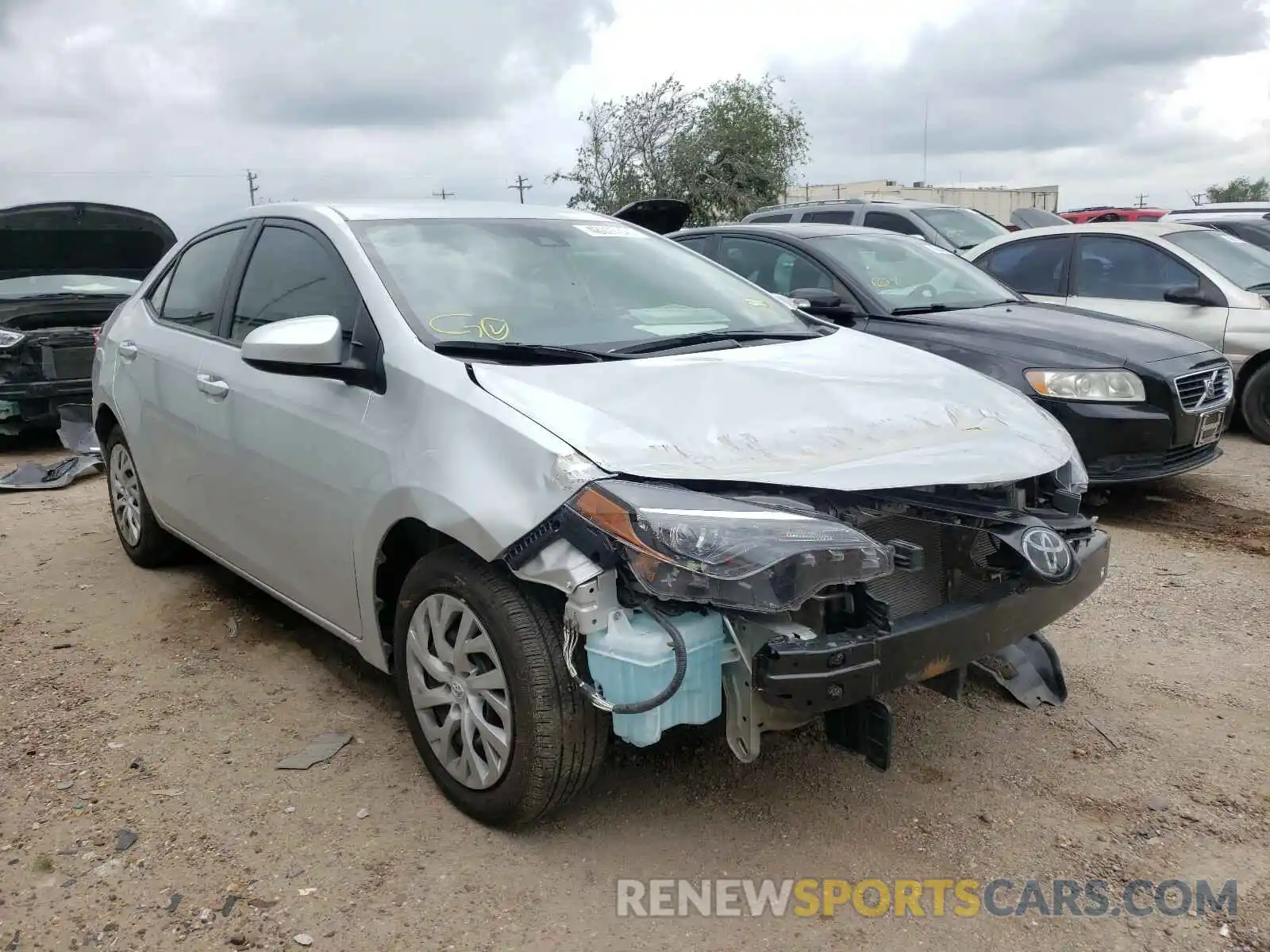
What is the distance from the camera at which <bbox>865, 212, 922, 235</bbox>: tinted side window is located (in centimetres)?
1124

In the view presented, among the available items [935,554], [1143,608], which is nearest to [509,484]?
[935,554]

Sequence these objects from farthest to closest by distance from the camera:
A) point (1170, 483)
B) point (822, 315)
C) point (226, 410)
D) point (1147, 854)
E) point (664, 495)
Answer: point (1170, 483)
point (822, 315)
point (226, 410)
point (1147, 854)
point (664, 495)

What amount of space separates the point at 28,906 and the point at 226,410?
175 centimetres

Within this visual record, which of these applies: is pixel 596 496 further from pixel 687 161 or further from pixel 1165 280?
pixel 687 161

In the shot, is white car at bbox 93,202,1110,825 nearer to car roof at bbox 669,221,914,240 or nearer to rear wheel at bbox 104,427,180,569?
rear wheel at bbox 104,427,180,569

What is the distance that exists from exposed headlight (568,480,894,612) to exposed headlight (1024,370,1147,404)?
3.62 m

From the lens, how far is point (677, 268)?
3.99 m

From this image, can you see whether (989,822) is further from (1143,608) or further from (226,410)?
(226,410)

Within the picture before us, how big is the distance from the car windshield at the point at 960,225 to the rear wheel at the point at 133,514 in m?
8.58

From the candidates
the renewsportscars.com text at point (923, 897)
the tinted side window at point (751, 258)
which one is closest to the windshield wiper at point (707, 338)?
the renewsportscars.com text at point (923, 897)

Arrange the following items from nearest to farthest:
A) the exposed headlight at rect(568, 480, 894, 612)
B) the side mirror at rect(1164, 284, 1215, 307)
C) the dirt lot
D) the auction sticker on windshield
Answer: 1. the exposed headlight at rect(568, 480, 894, 612)
2. the dirt lot
3. the auction sticker on windshield
4. the side mirror at rect(1164, 284, 1215, 307)

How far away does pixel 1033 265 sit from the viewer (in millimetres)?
8328

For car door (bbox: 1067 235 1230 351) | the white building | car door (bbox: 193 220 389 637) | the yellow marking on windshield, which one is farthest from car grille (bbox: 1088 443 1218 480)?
the white building

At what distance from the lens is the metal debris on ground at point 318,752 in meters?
3.24
